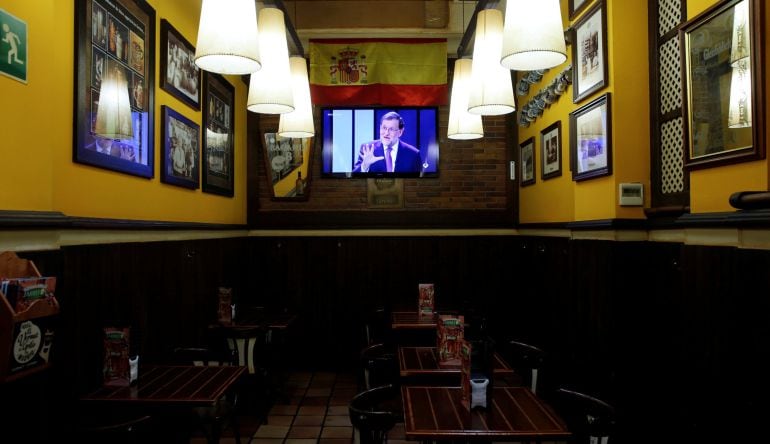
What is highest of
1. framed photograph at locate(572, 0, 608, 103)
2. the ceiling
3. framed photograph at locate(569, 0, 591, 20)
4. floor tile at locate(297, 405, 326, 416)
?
the ceiling

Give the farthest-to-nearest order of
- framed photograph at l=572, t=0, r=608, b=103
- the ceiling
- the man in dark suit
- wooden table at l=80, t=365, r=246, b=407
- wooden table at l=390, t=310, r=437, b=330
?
the man in dark suit < the ceiling < wooden table at l=390, t=310, r=437, b=330 < framed photograph at l=572, t=0, r=608, b=103 < wooden table at l=80, t=365, r=246, b=407

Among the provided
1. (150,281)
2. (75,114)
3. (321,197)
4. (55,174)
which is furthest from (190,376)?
(321,197)

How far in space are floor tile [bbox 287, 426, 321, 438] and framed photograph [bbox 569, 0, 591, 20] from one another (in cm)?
410

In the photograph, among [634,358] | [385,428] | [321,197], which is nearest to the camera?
[385,428]

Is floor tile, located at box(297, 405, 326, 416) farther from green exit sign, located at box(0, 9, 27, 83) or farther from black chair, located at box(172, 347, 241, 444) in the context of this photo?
green exit sign, located at box(0, 9, 27, 83)

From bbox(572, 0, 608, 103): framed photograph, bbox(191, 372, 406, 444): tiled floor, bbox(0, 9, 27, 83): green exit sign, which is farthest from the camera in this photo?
bbox(191, 372, 406, 444): tiled floor

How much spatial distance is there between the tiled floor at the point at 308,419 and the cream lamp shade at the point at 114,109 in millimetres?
2540

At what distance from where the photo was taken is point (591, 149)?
4.07 metres

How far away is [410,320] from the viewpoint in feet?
16.9

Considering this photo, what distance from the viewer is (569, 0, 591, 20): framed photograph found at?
418 cm

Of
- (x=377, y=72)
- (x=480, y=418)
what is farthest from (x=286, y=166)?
(x=480, y=418)

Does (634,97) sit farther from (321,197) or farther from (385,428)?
(321,197)

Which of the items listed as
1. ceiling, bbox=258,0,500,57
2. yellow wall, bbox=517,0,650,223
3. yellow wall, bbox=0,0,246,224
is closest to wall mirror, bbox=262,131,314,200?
ceiling, bbox=258,0,500,57

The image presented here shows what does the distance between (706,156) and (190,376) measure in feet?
10.2
